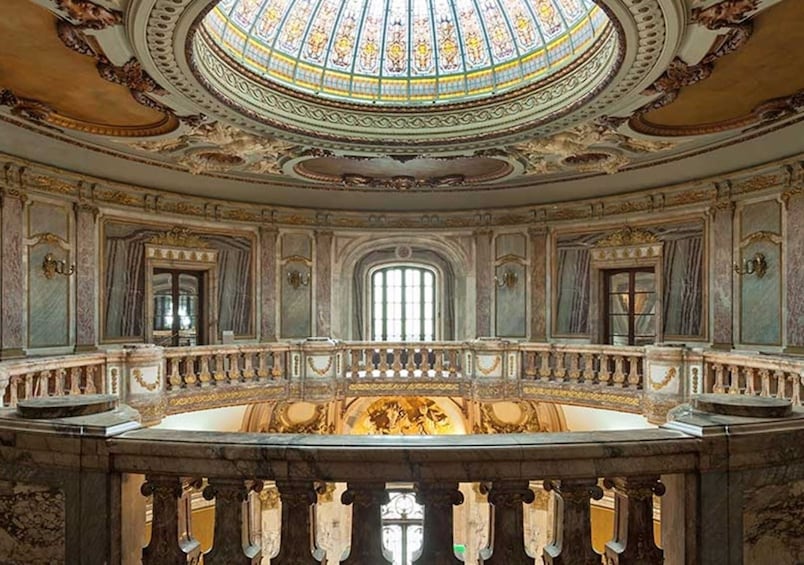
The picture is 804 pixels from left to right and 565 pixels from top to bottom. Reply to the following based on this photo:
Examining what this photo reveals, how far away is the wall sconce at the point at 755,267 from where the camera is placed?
440 inches

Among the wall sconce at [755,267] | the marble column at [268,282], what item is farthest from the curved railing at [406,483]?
the marble column at [268,282]

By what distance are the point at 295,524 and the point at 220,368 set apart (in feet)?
32.7

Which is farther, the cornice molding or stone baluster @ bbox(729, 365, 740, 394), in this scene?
the cornice molding

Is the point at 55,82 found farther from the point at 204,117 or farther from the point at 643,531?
the point at 643,531

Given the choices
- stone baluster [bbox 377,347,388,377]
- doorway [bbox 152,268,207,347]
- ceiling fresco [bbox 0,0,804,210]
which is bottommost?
stone baluster [bbox 377,347,388,377]

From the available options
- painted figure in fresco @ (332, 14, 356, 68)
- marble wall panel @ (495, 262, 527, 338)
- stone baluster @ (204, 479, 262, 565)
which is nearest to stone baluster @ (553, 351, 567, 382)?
marble wall panel @ (495, 262, 527, 338)

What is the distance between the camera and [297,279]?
15016mm

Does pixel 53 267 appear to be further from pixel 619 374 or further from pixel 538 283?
pixel 619 374

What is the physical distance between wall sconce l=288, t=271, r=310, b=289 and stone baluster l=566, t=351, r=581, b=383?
22.7ft

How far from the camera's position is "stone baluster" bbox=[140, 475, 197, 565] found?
2.40 metres

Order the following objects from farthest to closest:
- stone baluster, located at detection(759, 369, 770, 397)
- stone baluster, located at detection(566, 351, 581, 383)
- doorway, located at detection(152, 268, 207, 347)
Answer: doorway, located at detection(152, 268, 207, 347) < stone baluster, located at detection(566, 351, 581, 383) < stone baluster, located at detection(759, 369, 770, 397)

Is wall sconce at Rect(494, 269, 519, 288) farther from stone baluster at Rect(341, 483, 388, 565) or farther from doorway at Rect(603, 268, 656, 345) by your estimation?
stone baluster at Rect(341, 483, 388, 565)

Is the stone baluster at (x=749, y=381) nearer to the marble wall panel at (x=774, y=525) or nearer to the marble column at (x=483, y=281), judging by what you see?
the marble column at (x=483, y=281)

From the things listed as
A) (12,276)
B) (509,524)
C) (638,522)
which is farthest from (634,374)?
(12,276)
